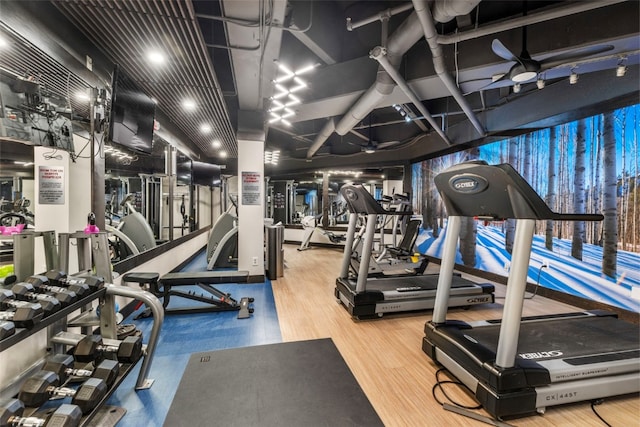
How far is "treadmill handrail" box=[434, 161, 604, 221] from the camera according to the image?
1.79 metres

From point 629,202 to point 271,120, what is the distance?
17.0 ft

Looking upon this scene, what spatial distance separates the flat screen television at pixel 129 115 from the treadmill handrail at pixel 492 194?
2906 millimetres

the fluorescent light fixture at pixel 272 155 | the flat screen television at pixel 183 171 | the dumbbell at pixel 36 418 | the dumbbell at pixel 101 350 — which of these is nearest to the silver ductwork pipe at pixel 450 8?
the dumbbell at pixel 101 350

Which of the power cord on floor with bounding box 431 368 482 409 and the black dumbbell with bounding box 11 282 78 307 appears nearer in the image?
the black dumbbell with bounding box 11 282 78 307

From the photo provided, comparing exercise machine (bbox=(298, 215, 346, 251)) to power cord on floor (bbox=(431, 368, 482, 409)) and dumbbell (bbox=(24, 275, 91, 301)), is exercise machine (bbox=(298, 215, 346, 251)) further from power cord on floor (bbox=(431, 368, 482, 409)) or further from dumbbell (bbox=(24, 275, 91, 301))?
dumbbell (bbox=(24, 275, 91, 301))

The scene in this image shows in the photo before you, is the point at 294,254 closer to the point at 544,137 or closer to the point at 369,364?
the point at 369,364

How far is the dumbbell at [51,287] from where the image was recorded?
5.44ft

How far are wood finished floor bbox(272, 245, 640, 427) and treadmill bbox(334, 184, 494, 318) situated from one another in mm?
141

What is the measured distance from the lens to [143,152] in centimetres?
308

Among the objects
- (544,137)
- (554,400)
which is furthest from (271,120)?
(554,400)

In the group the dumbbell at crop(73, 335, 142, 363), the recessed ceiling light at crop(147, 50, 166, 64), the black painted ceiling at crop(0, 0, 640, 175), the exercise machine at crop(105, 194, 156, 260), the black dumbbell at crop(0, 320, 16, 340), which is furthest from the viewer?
the exercise machine at crop(105, 194, 156, 260)

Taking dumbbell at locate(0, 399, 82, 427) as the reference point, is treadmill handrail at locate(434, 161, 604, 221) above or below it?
above

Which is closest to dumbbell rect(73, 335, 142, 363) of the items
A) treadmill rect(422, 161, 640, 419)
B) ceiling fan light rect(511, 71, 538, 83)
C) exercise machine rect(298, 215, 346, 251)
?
treadmill rect(422, 161, 640, 419)

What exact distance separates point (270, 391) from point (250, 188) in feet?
11.5
